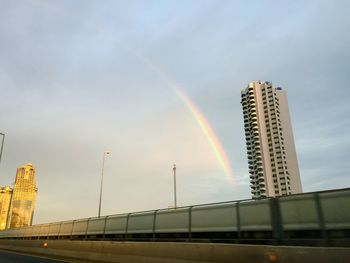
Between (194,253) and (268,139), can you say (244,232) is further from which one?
(268,139)

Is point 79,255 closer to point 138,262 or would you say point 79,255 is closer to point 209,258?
point 138,262

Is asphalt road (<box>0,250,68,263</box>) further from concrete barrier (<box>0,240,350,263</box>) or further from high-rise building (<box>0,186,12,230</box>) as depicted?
high-rise building (<box>0,186,12,230</box>)

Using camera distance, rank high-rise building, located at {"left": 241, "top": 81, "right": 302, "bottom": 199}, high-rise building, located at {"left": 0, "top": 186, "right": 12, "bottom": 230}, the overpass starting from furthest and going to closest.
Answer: high-rise building, located at {"left": 0, "top": 186, "right": 12, "bottom": 230} → high-rise building, located at {"left": 241, "top": 81, "right": 302, "bottom": 199} → the overpass

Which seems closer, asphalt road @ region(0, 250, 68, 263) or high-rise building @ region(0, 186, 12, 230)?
asphalt road @ region(0, 250, 68, 263)

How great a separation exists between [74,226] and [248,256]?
20.6 meters

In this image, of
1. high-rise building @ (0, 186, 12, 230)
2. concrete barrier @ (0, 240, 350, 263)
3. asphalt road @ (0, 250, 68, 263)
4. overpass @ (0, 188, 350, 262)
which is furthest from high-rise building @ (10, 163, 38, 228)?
overpass @ (0, 188, 350, 262)

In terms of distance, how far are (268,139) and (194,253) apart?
84.3 meters

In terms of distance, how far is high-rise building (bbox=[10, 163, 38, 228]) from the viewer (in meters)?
99.2

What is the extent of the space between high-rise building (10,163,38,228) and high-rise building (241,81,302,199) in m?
59.4

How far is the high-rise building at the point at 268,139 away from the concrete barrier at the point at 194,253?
228 ft

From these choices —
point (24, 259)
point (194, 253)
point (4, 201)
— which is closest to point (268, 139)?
point (4, 201)

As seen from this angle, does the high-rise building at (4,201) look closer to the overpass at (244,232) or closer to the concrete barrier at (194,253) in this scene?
the concrete barrier at (194,253)

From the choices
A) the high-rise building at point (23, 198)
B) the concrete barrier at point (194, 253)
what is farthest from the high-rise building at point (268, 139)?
the concrete barrier at point (194, 253)

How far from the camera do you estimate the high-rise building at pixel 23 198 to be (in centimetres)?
9921
